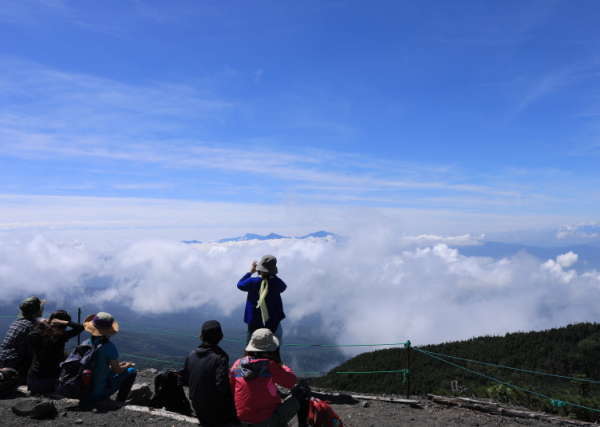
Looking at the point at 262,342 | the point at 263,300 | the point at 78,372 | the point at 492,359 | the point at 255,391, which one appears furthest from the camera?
the point at 492,359

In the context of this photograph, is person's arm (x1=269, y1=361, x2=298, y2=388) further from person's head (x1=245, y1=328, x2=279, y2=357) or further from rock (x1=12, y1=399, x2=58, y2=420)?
rock (x1=12, y1=399, x2=58, y2=420)

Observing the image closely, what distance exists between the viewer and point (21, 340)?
7336mm

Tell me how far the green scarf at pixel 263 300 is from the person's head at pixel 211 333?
2.17 meters

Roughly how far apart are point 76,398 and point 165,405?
4.73 feet

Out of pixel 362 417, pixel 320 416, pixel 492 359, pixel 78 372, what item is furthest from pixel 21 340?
pixel 492 359

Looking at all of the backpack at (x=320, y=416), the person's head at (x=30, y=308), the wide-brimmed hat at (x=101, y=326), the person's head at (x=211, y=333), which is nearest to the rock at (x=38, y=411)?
the wide-brimmed hat at (x=101, y=326)

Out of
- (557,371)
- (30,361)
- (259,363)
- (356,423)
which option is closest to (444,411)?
(356,423)

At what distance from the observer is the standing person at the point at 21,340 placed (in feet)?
23.8

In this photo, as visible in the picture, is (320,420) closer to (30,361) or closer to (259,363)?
(259,363)

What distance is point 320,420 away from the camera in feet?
17.2

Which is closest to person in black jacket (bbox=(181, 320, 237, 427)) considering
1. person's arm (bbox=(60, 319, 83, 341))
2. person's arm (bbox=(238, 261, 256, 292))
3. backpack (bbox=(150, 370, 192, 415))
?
backpack (bbox=(150, 370, 192, 415))

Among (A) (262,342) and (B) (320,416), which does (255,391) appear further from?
(B) (320,416)

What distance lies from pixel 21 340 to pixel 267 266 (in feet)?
14.9

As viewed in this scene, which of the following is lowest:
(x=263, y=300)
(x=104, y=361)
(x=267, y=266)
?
(x=104, y=361)
